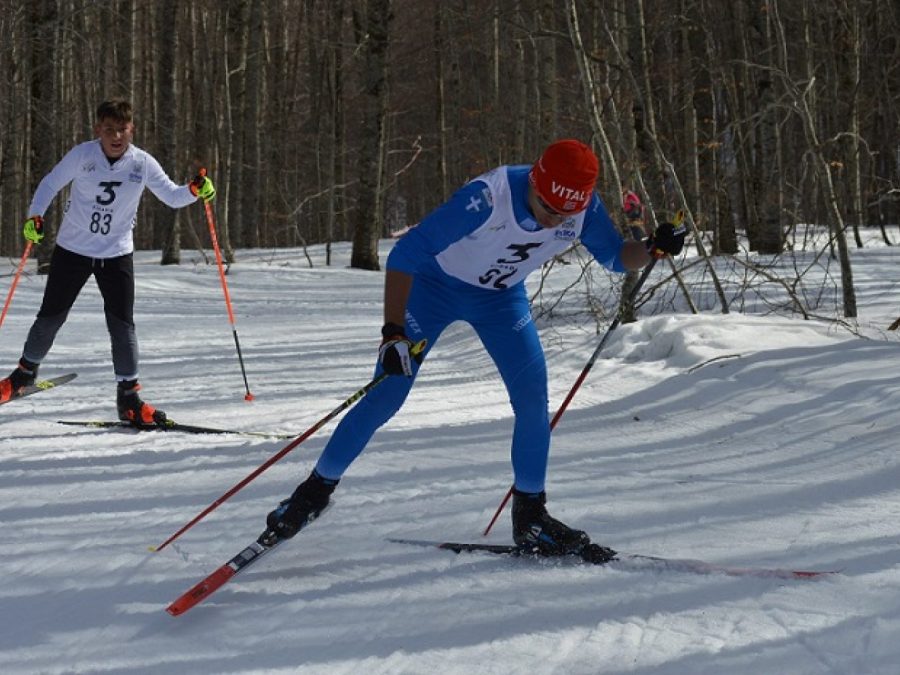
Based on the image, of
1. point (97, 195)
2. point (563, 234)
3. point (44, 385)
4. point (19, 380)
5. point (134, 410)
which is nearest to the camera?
point (563, 234)

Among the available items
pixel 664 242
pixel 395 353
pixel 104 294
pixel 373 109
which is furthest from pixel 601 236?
pixel 373 109

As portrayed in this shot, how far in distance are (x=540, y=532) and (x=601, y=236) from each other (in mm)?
1188

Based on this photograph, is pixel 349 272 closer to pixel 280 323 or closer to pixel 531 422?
pixel 280 323

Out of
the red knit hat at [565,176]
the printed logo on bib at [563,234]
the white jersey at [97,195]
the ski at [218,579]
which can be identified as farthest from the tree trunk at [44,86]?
the red knit hat at [565,176]

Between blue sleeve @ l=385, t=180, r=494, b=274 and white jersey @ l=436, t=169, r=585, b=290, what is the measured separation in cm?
3

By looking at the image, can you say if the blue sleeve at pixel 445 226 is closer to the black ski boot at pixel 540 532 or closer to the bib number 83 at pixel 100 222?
the black ski boot at pixel 540 532

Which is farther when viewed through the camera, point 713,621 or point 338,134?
point 338,134

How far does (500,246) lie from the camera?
3.39 m

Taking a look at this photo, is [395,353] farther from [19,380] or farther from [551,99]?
[551,99]

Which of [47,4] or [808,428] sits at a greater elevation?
[47,4]

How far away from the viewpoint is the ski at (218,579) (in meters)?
2.92

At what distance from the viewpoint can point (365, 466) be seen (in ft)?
15.9

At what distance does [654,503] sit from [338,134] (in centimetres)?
→ 2447

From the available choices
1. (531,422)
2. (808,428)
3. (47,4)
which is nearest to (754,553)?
(531,422)
